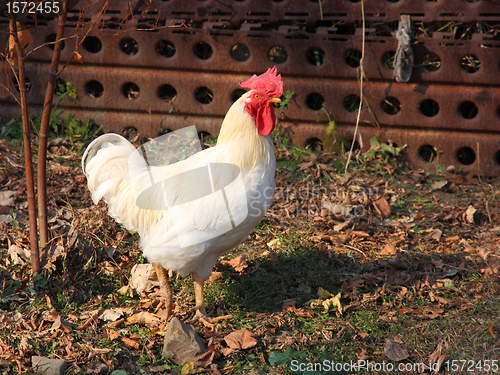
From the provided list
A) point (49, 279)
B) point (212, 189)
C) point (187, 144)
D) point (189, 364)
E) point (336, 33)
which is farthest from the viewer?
point (187, 144)

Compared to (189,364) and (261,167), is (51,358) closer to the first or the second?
(189,364)

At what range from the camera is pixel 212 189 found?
11.1 ft

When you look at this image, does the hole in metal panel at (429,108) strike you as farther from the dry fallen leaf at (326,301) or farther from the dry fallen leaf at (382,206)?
the dry fallen leaf at (326,301)

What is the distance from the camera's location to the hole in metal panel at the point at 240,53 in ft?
19.8

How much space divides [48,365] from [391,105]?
532cm

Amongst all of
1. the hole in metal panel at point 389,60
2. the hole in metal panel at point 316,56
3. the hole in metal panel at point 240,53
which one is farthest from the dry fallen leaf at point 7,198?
the hole in metal panel at point 389,60

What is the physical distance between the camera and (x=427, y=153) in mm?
6180

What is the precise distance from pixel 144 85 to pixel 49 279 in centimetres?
324

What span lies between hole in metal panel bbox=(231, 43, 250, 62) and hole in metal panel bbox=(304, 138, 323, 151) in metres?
1.54

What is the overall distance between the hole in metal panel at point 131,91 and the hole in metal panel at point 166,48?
66cm

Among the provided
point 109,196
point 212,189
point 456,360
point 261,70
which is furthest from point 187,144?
point 456,360

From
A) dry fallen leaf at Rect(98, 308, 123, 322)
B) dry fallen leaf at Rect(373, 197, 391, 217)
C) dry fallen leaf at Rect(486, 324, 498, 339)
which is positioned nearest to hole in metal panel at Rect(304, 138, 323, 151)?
dry fallen leaf at Rect(373, 197, 391, 217)

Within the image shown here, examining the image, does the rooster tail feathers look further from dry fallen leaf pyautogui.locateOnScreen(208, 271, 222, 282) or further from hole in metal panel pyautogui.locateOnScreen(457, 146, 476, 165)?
hole in metal panel pyautogui.locateOnScreen(457, 146, 476, 165)

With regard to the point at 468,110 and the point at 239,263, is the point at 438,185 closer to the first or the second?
the point at 468,110
